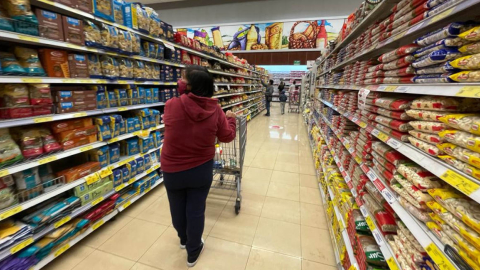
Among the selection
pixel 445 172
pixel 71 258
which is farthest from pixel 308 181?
pixel 71 258

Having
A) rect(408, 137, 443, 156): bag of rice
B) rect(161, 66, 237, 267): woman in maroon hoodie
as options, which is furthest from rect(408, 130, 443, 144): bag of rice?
rect(161, 66, 237, 267): woman in maroon hoodie

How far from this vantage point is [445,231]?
0.80 m

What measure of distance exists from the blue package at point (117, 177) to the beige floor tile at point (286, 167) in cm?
260

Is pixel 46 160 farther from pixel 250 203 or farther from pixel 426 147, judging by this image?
pixel 426 147

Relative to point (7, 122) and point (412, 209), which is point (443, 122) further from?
point (7, 122)

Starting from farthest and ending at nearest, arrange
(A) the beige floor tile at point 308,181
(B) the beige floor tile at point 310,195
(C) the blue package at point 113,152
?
(A) the beige floor tile at point 308,181, (B) the beige floor tile at point 310,195, (C) the blue package at point 113,152

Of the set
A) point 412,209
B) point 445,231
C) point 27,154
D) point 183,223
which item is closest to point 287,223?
point 183,223

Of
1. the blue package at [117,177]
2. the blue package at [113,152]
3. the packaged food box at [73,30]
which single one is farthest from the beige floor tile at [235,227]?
the packaged food box at [73,30]

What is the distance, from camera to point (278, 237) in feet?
7.32

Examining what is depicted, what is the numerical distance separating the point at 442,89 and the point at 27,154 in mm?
Answer: 2632

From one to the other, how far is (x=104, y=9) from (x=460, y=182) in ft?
9.72

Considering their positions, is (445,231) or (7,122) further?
(7,122)

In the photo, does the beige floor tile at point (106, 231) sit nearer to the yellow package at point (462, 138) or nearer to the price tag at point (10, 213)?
the price tag at point (10, 213)

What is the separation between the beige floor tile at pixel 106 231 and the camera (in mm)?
2123
